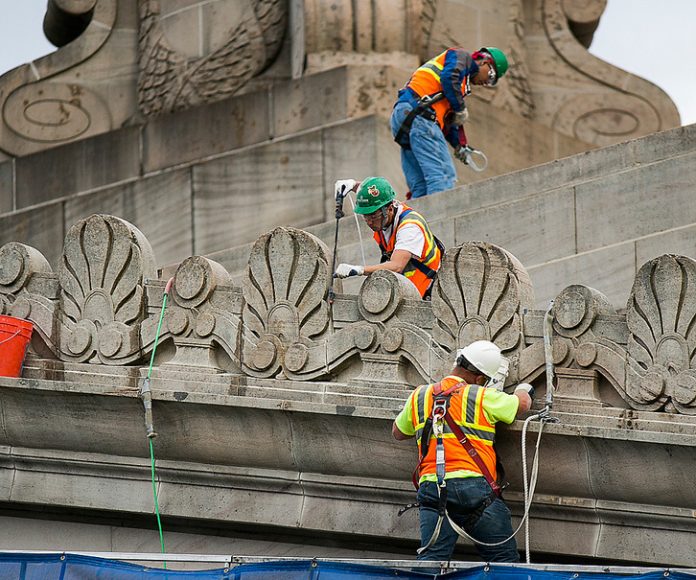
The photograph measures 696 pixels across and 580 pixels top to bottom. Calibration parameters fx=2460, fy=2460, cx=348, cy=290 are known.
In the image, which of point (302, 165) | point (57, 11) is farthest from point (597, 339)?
point (57, 11)

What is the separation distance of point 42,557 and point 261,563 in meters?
1.41

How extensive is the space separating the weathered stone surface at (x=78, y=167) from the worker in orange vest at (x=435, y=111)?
14.3 feet

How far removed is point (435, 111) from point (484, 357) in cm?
633

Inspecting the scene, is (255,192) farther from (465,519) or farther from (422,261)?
(465,519)

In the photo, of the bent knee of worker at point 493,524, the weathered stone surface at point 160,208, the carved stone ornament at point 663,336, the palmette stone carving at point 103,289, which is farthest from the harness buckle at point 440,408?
the weathered stone surface at point 160,208

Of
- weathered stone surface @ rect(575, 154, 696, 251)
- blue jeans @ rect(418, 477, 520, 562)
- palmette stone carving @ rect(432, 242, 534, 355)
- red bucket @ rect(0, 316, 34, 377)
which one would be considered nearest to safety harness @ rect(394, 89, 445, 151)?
weathered stone surface @ rect(575, 154, 696, 251)

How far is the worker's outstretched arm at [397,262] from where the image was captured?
56.9 ft

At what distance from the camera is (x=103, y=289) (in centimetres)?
1781

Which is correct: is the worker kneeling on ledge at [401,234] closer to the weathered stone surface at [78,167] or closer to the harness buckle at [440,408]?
the harness buckle at [440,408]

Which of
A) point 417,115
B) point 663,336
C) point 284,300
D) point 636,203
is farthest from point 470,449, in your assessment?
point 417,115

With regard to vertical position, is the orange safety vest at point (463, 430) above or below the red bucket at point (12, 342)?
below

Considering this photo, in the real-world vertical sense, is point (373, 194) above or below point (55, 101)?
below

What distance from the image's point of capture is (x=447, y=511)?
1569 centimetres

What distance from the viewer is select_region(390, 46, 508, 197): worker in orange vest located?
21734mm
